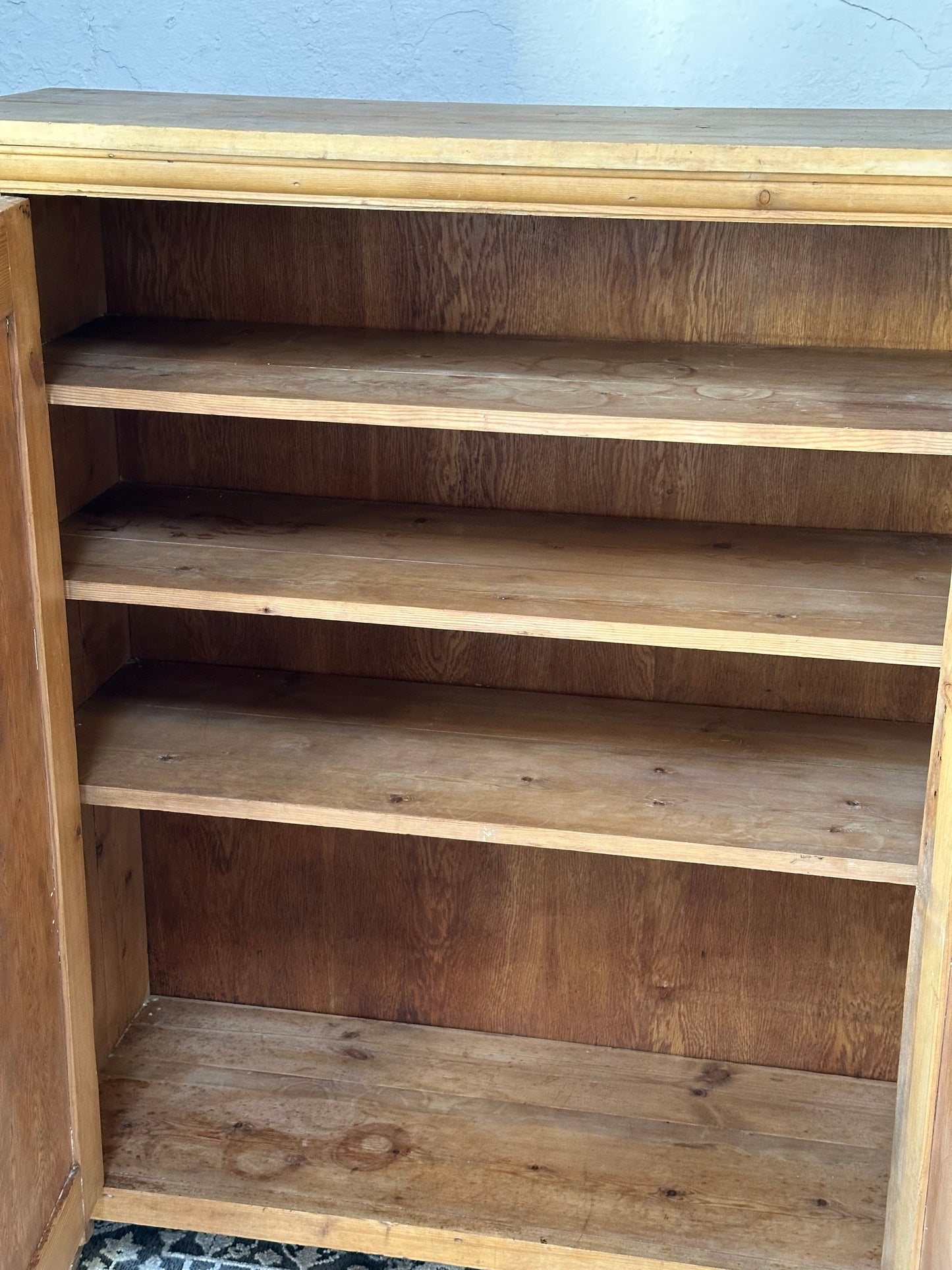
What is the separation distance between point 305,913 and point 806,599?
3.66 ft

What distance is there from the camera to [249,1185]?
2074mm

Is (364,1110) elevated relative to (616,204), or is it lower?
lower

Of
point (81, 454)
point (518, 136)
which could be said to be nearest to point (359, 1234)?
point (81, 454)

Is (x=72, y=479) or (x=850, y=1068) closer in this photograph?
(x=72, y=479)

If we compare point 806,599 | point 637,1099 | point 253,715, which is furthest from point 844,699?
point 253,715

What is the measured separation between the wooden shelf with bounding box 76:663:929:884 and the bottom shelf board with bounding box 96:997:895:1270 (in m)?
0.58

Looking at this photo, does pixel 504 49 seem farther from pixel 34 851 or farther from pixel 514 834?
pixel 34 851

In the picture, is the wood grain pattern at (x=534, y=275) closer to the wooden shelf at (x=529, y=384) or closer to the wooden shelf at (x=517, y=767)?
the wooden shelf at (x=529, y=384)

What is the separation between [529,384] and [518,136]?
33cm

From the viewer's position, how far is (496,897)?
236 cm

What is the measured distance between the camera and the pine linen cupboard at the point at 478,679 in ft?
5.38

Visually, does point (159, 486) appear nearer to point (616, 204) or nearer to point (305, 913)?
point (305, 913)

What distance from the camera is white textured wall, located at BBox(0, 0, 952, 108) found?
8.49 feet

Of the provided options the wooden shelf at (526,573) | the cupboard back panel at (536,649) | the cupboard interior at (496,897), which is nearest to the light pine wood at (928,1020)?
the wooden shelf at (526,573)
